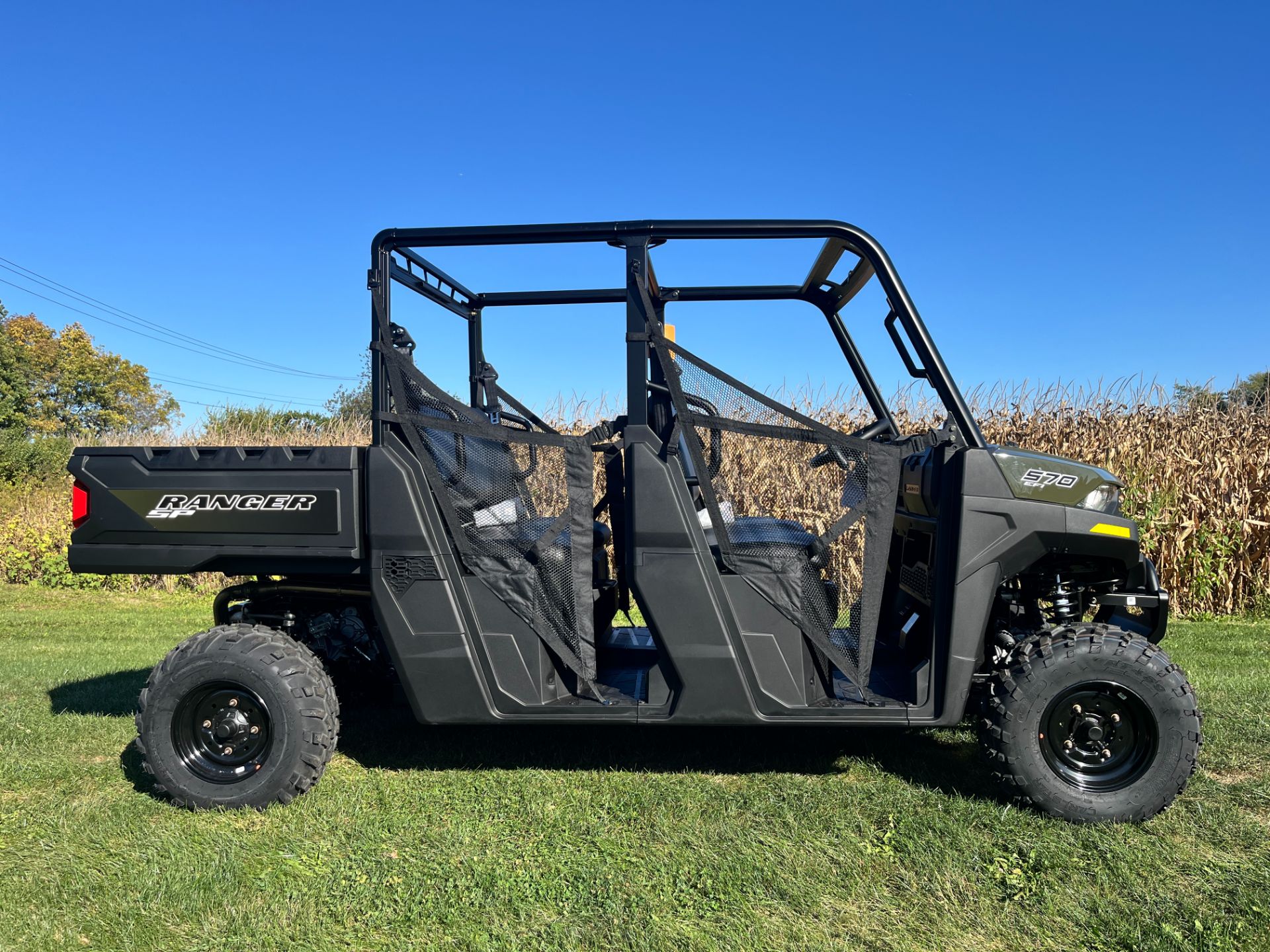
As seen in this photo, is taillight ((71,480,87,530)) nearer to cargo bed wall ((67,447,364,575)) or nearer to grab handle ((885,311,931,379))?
cargo bed wall ((67,447,364,575))

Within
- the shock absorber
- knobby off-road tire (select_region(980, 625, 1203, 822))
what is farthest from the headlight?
knobby off-road tire (select_region(980, 625, 1203, 822))

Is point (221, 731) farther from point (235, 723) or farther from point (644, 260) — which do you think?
point (644, 260)

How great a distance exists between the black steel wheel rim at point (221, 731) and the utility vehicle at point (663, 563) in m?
0.01

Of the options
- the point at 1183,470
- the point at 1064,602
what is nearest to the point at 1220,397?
the point at 1183,470

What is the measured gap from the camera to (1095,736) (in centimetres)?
330

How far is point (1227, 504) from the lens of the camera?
830cm

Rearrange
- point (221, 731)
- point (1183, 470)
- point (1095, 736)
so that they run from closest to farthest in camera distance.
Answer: point (1095, 736), point (221, 731), point (1183, 470)

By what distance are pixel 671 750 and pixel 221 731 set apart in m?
1.98

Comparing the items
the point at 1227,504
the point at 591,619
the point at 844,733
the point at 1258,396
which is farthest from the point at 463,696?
the point at 1258,396

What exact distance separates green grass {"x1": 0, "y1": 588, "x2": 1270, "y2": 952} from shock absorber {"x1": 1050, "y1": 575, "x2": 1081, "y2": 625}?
2.54ft

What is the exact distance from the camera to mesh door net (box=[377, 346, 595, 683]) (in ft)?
11.4

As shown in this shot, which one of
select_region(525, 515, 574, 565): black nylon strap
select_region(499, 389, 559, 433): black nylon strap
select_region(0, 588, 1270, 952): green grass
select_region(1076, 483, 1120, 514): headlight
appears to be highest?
select_region(499, 389, 559, 433): black nylon strap

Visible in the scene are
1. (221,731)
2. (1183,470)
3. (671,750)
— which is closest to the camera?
(221,731)

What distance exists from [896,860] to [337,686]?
9.48ft
